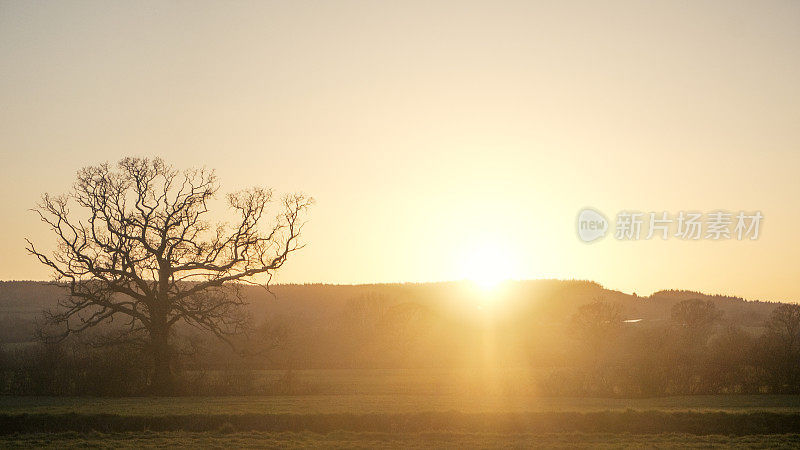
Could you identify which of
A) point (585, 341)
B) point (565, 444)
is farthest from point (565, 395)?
point (585, 341)

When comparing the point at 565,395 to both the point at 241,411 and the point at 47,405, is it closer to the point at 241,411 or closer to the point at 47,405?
the point at 241,411

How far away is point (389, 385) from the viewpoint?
52656mm

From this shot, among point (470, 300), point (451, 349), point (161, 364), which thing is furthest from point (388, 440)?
point (470, 300)

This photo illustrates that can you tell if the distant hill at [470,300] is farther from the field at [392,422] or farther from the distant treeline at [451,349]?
the field at [392,422]

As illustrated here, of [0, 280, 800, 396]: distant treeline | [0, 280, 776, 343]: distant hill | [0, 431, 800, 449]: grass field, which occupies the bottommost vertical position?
[0, 431, 800, 449]: grass field

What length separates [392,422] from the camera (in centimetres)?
3522

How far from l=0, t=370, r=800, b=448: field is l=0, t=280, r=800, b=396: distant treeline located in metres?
3.22

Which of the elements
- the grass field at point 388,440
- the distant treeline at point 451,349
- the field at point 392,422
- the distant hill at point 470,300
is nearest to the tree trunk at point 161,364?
the distant treeline at point 451,349

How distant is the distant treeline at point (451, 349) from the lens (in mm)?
47125

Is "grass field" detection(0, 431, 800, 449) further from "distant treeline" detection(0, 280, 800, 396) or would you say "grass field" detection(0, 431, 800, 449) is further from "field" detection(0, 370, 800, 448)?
"distant treeline" detection(0, 280, 800, 396)

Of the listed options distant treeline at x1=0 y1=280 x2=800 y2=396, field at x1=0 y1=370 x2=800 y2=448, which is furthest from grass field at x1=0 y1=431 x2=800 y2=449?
distant treeline at x1=0 y1=280 x2=800 y2=396

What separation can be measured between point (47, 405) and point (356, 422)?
1683 centimetres

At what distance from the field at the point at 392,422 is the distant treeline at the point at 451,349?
3.22m

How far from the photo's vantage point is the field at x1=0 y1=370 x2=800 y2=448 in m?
31.2
